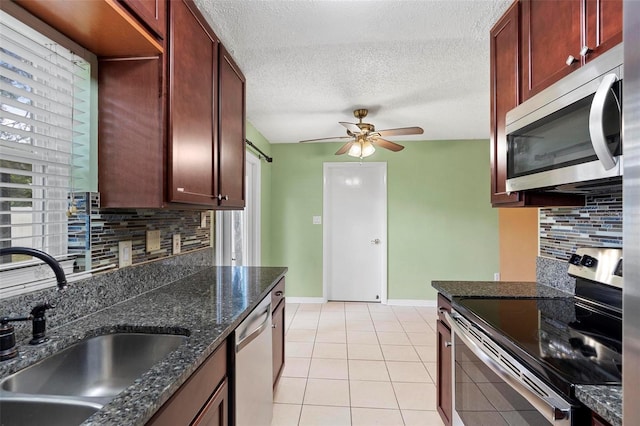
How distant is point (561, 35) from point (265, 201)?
11.0 feet

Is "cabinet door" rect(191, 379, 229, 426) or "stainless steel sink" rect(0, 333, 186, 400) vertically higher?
"stainless steel sink" rect(0, 333, 186, 400)

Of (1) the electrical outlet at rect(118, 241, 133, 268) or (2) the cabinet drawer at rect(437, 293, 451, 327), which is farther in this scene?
(2) the cabinet drawer at rect(437, 293, 451, 327)

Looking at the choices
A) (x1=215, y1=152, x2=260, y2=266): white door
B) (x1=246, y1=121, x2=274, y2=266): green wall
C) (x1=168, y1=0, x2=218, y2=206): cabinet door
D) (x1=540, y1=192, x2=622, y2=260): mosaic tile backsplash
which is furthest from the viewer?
(x1=246, y1=121, x2=274, y2=266): green wall

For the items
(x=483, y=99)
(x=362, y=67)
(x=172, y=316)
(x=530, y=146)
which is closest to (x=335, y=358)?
(x=172, y=316)

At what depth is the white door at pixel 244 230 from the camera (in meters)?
2.66

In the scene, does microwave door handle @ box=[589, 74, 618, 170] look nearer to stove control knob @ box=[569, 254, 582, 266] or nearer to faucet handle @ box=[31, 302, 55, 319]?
stove control knob @ box=[569, 254, 582, 266]

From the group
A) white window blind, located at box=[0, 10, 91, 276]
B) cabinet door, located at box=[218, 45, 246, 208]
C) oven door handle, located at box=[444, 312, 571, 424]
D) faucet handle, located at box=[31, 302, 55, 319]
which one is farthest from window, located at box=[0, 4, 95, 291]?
oven door handle, located at box=[444, 312, 571, 424]

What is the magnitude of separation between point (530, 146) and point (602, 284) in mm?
683

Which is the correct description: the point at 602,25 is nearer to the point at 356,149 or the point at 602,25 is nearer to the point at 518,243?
the point at 356,149

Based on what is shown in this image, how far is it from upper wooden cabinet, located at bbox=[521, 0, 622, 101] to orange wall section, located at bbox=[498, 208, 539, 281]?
249cm

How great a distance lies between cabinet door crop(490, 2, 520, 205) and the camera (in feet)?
4.73

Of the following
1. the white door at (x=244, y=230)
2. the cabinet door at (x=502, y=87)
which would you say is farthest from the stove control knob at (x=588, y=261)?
the white door at (x=244, y=230)

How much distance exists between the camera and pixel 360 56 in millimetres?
1963

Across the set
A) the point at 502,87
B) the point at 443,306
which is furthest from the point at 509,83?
the point at 443,306
